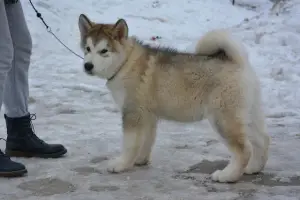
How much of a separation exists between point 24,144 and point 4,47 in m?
0.83

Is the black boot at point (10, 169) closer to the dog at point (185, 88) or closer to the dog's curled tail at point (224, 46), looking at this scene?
the dog at point (185, 88)

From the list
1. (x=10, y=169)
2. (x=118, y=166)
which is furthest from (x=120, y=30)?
(x=10, y=169)

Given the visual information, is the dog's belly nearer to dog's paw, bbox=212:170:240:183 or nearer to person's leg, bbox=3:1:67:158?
dog's paw, bbox=212:170:240:183

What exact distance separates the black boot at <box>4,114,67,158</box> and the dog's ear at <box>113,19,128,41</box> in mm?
972

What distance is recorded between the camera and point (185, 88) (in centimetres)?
372

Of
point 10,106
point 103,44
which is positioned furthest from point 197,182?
point 10,106

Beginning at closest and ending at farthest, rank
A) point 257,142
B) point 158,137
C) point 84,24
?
1. point 257,142
2. point 84,24
3. point 158,137

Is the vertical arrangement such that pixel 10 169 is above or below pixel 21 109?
below

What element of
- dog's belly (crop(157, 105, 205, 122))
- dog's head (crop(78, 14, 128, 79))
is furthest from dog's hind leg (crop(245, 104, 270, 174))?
dog's head (crop(78, 14, 128, 79))

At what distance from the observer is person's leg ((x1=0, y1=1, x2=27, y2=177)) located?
3.65 metres

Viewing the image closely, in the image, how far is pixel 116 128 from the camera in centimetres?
516

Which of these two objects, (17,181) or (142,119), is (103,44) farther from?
(17,181)

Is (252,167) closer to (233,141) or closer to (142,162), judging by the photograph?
(233,141)

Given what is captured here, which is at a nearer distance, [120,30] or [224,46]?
[224,46]
